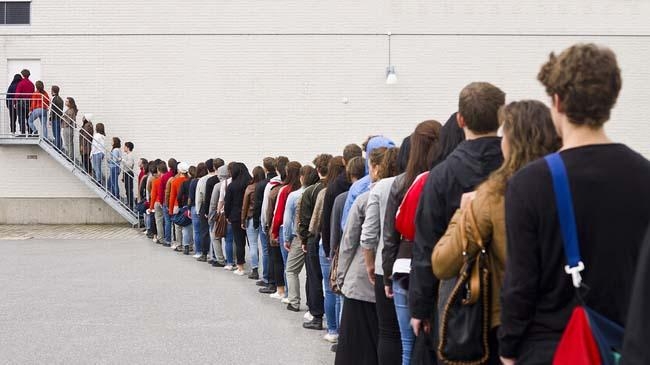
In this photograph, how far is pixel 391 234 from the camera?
545cm

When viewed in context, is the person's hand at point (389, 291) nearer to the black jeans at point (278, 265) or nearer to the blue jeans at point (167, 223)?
the black jeans at point (278, 265)

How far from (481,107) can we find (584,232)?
1280 mm

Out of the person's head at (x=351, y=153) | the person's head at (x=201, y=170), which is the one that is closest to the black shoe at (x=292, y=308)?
the person's head at (x=351, y=153)

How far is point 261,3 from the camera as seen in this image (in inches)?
987

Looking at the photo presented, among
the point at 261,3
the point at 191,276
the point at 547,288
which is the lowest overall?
the point at 191,276

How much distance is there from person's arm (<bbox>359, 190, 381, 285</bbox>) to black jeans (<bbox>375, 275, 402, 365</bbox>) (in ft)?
0.98

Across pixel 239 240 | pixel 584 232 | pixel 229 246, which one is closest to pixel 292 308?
pixel 239 240

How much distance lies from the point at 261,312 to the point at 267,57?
15.0 meters

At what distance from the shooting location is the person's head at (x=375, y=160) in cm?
664

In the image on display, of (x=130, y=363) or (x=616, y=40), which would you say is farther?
(x=616, y=40)

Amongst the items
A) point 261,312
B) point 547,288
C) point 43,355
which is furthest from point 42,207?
point 547,288

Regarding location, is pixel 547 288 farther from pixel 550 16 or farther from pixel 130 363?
pixel 550 16

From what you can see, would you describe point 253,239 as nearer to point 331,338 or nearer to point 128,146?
point 331,338

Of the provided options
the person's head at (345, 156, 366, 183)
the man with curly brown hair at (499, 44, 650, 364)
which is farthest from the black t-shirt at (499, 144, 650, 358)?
the person's head at (345, 156, 366, 183)
